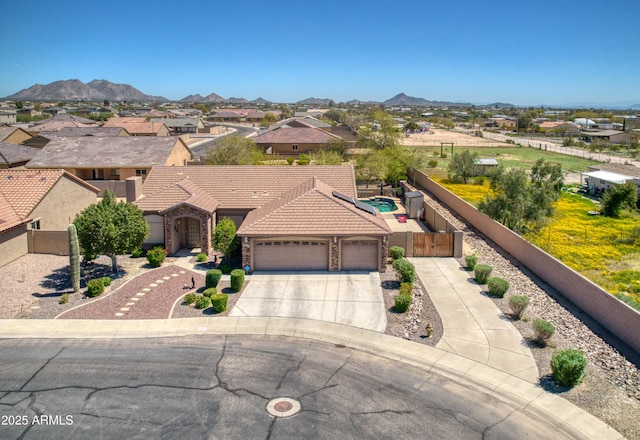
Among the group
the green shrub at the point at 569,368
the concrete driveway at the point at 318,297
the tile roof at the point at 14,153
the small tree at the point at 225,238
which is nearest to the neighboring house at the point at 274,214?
the small tree at the point at 225,238

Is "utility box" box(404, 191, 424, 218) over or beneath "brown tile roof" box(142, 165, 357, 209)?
beneath

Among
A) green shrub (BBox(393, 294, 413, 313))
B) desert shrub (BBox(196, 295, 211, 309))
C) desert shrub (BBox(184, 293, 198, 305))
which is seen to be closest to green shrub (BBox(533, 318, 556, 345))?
green shrub (BBox(393, 294, 413, 313))

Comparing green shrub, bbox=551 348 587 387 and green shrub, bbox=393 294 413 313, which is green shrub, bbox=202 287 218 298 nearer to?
green shrub, bbox=393 294 413 313

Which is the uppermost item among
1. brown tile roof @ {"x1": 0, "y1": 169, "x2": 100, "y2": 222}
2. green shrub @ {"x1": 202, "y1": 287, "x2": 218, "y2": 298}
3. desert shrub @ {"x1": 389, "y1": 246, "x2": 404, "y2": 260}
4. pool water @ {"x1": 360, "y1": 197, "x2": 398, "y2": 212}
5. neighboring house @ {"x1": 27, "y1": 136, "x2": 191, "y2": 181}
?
neighboring house @ {"x1": 27, "y1": 136, "x2": 191, "y2": 181}

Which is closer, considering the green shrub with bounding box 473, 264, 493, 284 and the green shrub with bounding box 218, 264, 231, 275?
the green shrub with bounding box 473, 264, 493, 284

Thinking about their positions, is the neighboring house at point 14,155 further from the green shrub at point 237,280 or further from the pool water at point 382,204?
the green shrub at point 237,280

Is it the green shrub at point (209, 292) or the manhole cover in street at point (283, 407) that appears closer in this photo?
the manhole cover in street at point (283, 407)

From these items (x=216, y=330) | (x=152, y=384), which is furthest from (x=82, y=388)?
(x=216, y=330)
